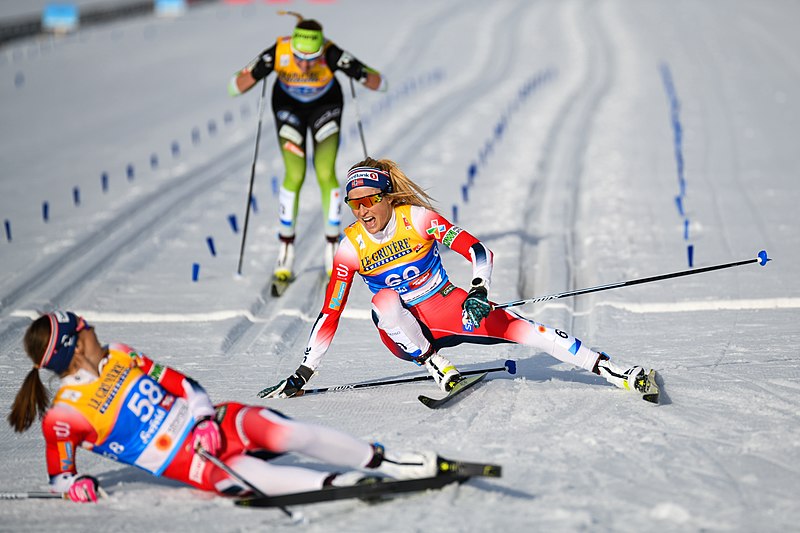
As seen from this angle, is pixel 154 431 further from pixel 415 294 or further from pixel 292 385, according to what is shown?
pixel 415 294

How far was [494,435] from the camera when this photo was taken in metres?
5.46

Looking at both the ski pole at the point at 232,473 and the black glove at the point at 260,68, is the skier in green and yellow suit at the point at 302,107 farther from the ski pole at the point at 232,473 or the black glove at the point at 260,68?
the ski pole at the point at 232,473

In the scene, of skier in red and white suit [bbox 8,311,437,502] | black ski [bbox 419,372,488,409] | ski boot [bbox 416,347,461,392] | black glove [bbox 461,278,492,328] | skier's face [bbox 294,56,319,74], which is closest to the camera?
skier in red and white suit [bbox 8,311,437,502]

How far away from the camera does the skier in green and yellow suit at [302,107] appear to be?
30.6ft

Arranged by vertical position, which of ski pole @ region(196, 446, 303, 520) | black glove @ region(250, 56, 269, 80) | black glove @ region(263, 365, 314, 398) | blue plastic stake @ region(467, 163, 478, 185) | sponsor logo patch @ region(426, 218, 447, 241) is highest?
black glove @ region(250, 56, 269, 80)

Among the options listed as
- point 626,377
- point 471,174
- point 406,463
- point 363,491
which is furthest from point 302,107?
point 363,491

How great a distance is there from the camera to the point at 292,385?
6297 mm

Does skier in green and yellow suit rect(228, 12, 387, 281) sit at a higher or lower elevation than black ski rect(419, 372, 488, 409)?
higher

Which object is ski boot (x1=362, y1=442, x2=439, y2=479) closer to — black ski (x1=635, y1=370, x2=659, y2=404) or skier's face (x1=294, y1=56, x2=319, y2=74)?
black ski (x1=635, y1=370, x2=659, y2=404)

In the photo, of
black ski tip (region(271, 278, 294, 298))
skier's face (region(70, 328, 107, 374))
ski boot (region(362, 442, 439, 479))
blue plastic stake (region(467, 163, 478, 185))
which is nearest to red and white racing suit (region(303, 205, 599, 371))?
ski boot (region(362, 442, 439, 479))

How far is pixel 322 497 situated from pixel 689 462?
6.01 feet

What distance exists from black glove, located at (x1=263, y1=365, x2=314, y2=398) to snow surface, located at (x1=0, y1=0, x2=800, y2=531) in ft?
0.23

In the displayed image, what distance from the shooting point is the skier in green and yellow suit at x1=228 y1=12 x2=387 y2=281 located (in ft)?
30.6

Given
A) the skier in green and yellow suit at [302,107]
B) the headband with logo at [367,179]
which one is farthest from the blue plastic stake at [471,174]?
the headband with logo at [367,179]
